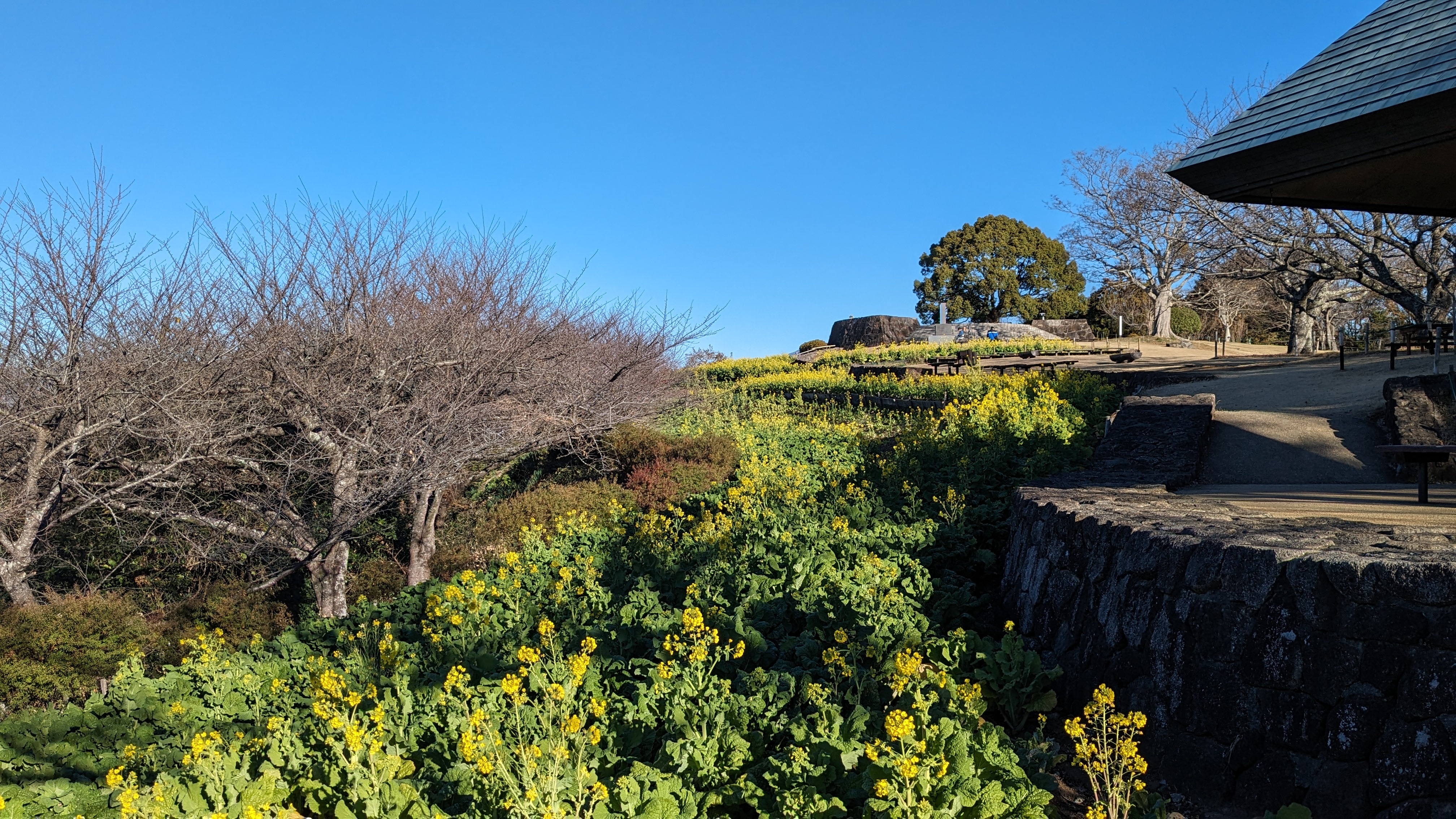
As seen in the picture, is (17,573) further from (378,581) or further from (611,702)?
(611,702)

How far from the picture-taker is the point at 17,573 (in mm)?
9141

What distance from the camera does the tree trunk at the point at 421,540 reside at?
10531 mm

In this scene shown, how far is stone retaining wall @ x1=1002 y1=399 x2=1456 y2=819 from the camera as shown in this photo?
334 cm

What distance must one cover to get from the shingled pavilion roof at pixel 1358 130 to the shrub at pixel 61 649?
398 inches

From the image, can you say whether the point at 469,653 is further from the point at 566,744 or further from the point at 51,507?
the point at 51,507

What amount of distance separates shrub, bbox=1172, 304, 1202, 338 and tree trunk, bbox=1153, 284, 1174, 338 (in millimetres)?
3567

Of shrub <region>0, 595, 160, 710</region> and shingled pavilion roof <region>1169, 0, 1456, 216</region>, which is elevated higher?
shingled pavilion roof <region>1169, 0, 1456, 216</region>

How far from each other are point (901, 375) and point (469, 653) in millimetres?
15938

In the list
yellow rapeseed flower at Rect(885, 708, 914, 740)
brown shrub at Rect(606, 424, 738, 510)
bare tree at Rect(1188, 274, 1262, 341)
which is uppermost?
bare tree at Rect(1188, 274, 1262, 341)

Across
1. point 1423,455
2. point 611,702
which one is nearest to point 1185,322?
point 1423,455

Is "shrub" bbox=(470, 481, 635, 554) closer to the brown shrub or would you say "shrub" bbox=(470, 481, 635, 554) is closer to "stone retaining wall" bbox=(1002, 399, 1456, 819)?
the brown shrub

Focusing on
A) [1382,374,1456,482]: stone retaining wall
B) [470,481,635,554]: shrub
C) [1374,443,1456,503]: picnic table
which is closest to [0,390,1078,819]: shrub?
[470,481,635,554]: shrub

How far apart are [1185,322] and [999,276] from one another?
9037 mm

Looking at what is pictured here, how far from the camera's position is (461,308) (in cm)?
1156
